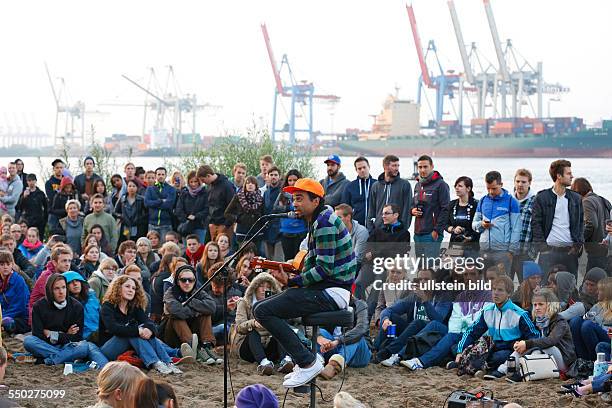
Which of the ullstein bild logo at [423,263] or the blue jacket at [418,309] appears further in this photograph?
the ullstein bild logo at [423,263]

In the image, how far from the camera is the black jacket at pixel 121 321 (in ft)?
25.4

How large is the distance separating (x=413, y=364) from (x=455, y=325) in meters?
0.57

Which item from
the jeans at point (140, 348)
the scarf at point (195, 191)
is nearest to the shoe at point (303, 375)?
the jeans at point (140, 348)

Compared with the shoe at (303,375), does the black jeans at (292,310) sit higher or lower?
higher

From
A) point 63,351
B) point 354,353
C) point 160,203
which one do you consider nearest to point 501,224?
point 354,353

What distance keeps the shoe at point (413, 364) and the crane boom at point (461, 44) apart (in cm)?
7678

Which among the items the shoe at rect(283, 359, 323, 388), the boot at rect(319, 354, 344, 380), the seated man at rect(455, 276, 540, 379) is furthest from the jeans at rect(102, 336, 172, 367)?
the seated man at rect(455, 276, 540, 379)

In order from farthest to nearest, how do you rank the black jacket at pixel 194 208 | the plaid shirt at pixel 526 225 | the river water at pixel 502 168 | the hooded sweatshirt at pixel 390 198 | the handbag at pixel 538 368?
1. the river water at pixel 502 168
2. the black jacket at pixel 194 208
3. the hooded sweatshirt at pixel 390 198
4. the plaid shirt at pixel 526 225
5. the handbag at pixel 538 368

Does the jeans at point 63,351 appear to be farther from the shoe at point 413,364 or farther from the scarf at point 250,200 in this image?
the scarf at point 250,200

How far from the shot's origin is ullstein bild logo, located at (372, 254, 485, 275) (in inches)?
341

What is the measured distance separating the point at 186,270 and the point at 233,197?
2466 mm

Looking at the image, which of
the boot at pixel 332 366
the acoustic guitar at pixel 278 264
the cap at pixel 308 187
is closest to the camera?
the acoustic guitar at pixel 278 264

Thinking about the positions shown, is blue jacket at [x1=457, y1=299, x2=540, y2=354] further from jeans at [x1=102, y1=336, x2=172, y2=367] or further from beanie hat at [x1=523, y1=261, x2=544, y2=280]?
jeans at [x1=102, y1=336, x2=172, y2=367]

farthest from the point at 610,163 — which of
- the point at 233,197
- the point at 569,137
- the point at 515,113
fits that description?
the point at 233,197
